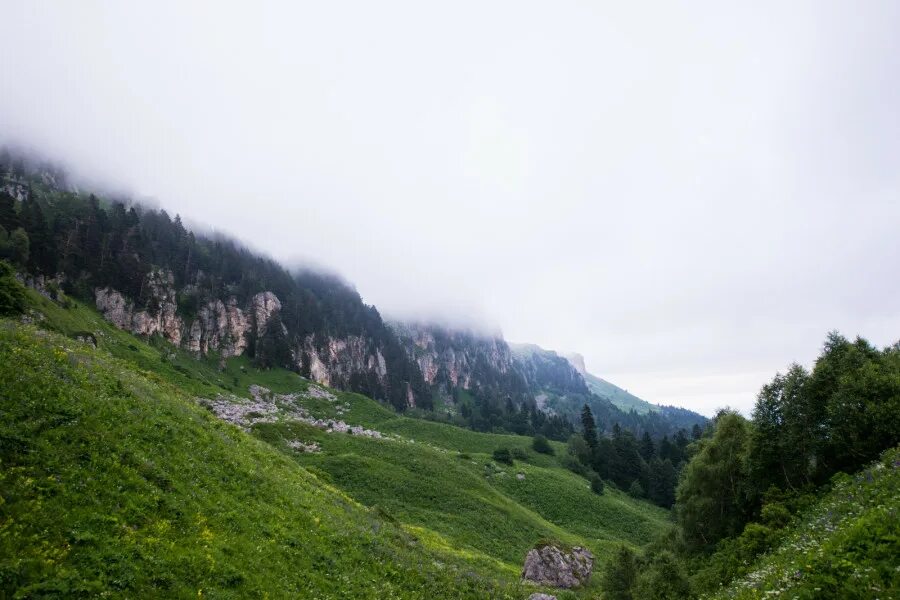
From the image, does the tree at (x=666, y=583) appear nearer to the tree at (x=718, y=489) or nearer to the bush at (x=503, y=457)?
the tree at (x=718, y=489)

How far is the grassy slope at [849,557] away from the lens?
11.8 meters

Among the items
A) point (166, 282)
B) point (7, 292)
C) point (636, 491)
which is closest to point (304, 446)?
point (7, 292)

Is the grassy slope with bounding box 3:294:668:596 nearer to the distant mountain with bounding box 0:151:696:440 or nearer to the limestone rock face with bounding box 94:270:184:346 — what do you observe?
the limestone rock face with bounding box 94:270:184:346

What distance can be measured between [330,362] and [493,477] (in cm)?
12295

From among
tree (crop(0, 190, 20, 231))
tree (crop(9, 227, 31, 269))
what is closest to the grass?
tree (crop(9, 227, 31, 269))

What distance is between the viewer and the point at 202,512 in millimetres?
18625

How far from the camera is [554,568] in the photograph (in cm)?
4269

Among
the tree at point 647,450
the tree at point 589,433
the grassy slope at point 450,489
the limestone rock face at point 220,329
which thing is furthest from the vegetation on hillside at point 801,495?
the limestone rock face at point 220,329

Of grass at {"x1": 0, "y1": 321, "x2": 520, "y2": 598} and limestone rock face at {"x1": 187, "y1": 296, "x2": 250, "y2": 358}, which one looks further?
limestone rock face at {"x1": 187, "y1": 296, "x2": 250, "y2": 358}

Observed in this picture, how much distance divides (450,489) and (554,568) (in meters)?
25.8

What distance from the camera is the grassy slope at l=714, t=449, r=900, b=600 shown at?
11.8 m

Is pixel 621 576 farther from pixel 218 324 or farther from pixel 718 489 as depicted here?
pixel 218 324

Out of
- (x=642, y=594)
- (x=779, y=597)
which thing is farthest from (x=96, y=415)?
(x=642, y=594)

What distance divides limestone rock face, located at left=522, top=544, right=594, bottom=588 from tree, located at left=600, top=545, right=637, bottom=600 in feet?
42.2
